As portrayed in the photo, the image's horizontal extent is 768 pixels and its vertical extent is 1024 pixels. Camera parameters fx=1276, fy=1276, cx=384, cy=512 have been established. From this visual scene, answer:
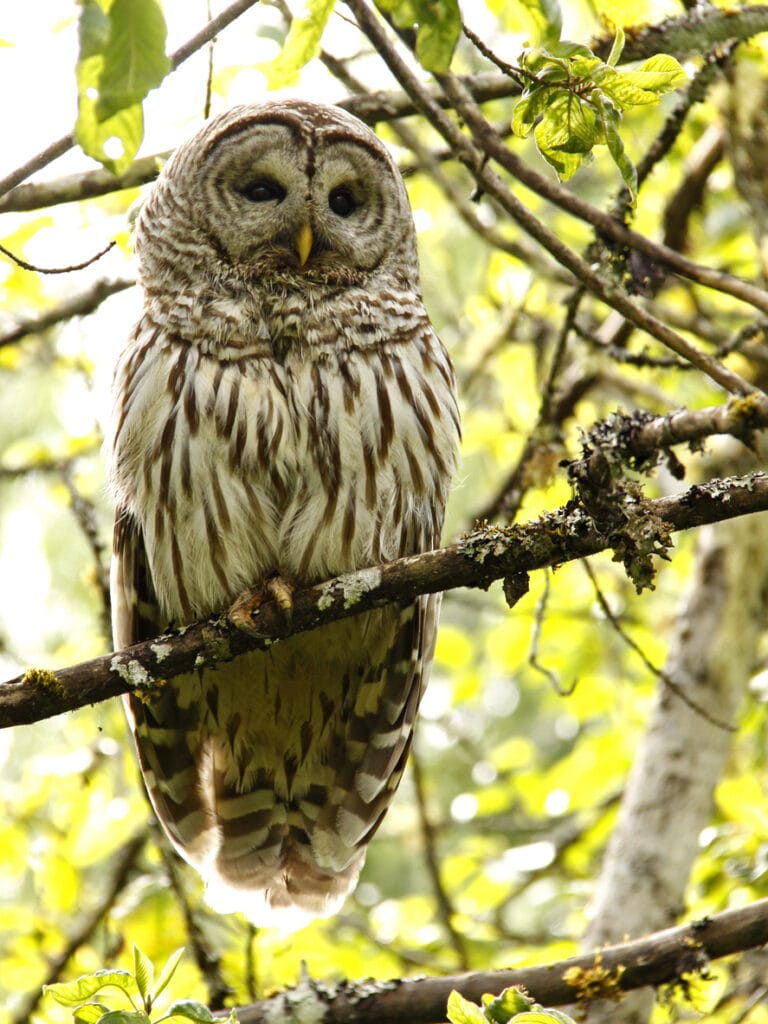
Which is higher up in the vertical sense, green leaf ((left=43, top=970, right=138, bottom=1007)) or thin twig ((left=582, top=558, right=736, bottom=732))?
thin twig ((left=582, top=558, right=736, bottom=732))

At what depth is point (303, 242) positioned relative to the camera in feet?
12.8

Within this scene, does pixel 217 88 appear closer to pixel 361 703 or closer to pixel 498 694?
pixel 361 703

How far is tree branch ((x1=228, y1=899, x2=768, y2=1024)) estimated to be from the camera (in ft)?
10.5

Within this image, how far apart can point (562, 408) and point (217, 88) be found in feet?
6.05

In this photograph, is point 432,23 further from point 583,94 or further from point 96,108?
point 96,108

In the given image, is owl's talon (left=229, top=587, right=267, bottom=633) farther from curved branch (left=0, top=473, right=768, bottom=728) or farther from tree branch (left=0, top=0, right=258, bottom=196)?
tree branch (left=0, top=0, right=258, bottom=196)

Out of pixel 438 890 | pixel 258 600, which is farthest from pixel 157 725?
pixel 438 890

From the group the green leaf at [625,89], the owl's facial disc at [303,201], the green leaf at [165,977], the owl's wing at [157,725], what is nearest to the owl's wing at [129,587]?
the owl's wing at [157,725]

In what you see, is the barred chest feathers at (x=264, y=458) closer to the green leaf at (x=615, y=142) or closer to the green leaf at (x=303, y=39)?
the green leaf at (x=303, y=39)

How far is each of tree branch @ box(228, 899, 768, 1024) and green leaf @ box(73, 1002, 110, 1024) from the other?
3.83ft

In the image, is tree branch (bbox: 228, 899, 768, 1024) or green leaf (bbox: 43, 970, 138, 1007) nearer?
green leaf (bbox: 43, 970, 138, 1007)

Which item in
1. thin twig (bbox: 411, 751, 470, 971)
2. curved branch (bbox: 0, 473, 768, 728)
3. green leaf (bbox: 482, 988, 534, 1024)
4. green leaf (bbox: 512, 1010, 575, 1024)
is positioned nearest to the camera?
green leaf (bbox: 512, 1010, 575, 1024)

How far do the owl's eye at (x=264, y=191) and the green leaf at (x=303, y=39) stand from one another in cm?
119

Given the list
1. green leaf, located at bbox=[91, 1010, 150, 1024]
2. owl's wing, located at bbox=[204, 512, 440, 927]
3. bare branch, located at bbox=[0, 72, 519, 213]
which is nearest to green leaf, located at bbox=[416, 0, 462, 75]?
green leaf, located at bbox=[91, 1010, 150, 1024]
